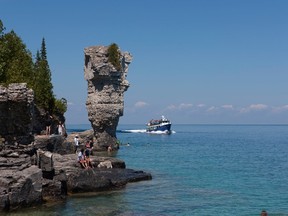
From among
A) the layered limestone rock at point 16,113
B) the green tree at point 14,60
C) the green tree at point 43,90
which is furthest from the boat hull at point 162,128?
the layered limestone rock at point 16,113

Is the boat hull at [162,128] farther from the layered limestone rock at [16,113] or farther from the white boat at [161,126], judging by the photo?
the layered limestone rock at [16,113]

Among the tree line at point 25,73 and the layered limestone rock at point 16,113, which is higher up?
the tree line at point 25,73

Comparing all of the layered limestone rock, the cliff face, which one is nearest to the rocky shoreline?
the layered limestone rock

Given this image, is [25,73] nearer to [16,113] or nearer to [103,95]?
[103,95]

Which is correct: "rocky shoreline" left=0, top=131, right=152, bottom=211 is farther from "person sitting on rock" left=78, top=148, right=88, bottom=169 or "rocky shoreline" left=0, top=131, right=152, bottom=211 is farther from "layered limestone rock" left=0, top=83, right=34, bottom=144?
"layered limestone rock" left=0, top=83, right=34, bottom=144

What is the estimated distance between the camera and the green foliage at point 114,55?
68500mm

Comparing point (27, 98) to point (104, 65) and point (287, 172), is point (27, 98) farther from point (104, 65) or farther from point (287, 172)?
point (104, 65)

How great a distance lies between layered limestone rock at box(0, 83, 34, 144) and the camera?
24.2m

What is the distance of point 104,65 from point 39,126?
1861 centimetres

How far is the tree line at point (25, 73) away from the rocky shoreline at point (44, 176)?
12.8 m

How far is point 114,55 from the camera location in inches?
2712

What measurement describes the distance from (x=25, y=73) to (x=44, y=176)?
27.9 metres

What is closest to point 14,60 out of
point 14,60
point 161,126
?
point 14,60

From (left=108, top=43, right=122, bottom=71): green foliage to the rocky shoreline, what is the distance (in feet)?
114
